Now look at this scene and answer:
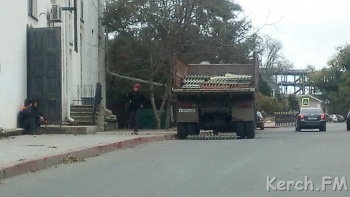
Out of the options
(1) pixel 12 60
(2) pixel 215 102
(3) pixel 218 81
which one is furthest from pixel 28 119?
(3) pixel 218 81

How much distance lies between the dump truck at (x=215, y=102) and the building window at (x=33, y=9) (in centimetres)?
524

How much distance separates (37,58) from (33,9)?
186 cm

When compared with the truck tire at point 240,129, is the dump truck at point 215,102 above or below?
above

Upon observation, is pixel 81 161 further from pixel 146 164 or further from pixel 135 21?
pixel 135 21

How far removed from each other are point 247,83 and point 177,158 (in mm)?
9869

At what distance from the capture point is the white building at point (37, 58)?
2234 cm

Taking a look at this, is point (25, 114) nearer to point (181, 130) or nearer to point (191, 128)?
point (181, 130)

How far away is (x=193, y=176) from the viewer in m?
11.9

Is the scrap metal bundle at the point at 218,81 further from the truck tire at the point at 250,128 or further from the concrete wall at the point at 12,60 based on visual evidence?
the concrete wall at the point at 12,60

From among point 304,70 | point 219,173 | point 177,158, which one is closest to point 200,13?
point 177,158

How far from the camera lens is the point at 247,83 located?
24844 mm

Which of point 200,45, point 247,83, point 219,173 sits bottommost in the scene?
point 219,173

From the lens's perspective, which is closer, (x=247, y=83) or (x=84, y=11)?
(x=247, y=83)

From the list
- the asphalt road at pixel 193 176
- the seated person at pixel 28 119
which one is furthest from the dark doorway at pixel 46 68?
the asphalt road at pixel 193 176
